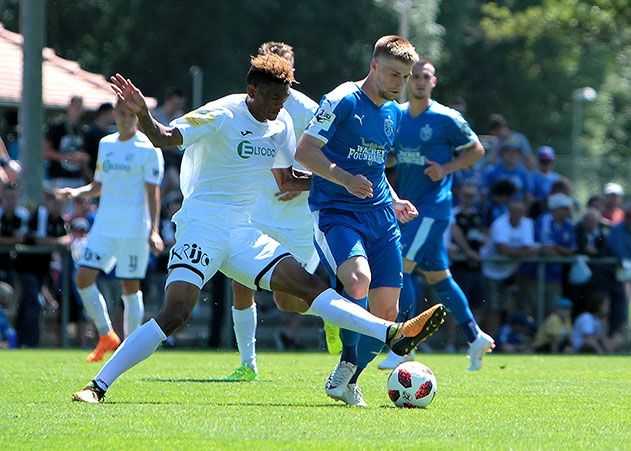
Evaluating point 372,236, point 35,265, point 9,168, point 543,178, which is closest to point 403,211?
point 372,236

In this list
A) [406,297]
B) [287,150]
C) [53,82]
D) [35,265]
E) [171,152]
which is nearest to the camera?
[287,150]

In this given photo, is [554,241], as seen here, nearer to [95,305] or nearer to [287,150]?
[95,305]

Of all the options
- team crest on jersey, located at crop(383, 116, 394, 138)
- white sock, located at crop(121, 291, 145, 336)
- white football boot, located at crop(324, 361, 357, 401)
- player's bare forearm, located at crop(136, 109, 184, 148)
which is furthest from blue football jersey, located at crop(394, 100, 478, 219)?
player's bare forearm, located at crop(136, 109, 184, 148)

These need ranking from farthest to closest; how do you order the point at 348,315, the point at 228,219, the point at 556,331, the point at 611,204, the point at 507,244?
the point at 611,204
the point at 507,244
the point at 556,331
the point at 228,219
the point at 348,315

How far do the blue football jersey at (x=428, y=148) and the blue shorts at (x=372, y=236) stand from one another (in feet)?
11.7

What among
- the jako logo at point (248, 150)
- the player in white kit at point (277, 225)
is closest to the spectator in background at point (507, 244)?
the player in white kit at point (277, 225)

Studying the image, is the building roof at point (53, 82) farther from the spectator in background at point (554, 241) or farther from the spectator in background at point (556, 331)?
the spectator in background at point (556, 331)

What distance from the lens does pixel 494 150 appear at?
72.6 feet

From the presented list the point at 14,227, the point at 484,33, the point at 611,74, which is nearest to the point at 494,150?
the point at 14,227

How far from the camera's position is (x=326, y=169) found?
9234 millimetres

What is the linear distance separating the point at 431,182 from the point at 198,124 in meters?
4.50

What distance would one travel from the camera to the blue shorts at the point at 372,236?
9.53 m

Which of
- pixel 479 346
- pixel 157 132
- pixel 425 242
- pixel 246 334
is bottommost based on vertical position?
pixel 479 346

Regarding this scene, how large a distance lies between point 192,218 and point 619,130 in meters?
49.2
